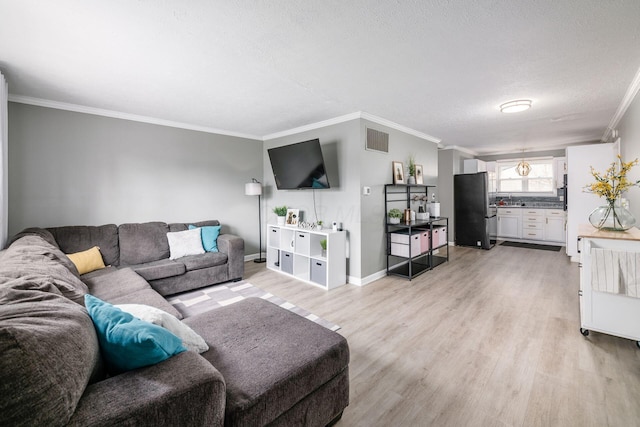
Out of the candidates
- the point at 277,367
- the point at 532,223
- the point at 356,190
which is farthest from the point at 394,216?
the point at 532,223

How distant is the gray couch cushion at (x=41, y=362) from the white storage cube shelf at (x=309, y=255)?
295 centimetres

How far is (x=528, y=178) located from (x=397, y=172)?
510cm

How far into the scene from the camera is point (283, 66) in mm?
2471

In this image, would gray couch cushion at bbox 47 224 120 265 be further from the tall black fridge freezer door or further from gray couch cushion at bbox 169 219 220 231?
the tall black fridge freezer door

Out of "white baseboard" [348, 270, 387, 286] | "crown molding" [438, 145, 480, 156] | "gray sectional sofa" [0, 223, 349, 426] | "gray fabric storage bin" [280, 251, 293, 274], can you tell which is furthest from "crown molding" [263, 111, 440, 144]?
"gray sectional sofa" [0, 223, 349, 426]

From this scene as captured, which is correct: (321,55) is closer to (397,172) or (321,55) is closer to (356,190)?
(356,190)

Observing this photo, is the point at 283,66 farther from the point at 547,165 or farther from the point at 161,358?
the point at 547,165

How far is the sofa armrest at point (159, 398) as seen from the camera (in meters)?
0.85

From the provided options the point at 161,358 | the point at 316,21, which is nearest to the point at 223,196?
the point at 316,21

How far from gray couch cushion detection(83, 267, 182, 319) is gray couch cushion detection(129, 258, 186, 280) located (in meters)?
0.21

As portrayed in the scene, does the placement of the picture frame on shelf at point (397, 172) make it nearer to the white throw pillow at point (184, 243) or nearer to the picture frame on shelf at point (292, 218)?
the picture frame on shelf at point (292, 218)

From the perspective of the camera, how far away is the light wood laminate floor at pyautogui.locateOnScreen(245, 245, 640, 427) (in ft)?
5.53

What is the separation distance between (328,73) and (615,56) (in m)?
2.38

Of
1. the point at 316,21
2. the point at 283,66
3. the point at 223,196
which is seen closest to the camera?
the point at 316,21
